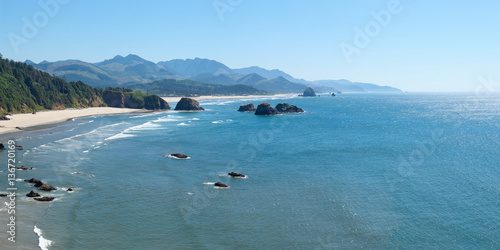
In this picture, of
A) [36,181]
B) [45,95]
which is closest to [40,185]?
[36,181]

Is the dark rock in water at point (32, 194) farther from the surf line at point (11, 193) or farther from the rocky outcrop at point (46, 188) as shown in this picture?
the rocky outcrop at point (46, 188)

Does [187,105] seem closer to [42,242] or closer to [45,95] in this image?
[45,95]

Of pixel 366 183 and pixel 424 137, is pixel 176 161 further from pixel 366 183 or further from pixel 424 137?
pixel 424 137

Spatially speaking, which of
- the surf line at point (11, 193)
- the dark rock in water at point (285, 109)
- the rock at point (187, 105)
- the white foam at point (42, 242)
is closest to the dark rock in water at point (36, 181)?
the surf line at point (11, 193)

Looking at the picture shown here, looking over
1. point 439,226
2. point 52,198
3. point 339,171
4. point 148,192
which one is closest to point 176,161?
point 148,192

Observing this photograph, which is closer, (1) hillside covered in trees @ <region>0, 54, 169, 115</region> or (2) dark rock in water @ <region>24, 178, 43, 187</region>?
(2) dark rock in water @ <region>24, 178, 43, 187</region>

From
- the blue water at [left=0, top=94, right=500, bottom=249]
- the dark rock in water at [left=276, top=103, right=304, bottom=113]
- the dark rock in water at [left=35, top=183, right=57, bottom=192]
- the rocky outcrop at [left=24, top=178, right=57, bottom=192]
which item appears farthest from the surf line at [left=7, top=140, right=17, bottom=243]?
the dark rock in water at [left=276, top=103, right=304, bottom=113]

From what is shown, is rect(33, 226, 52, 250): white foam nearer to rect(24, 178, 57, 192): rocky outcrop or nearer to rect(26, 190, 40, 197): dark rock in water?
rect(26, 190, 40, 197): dark rock in water
